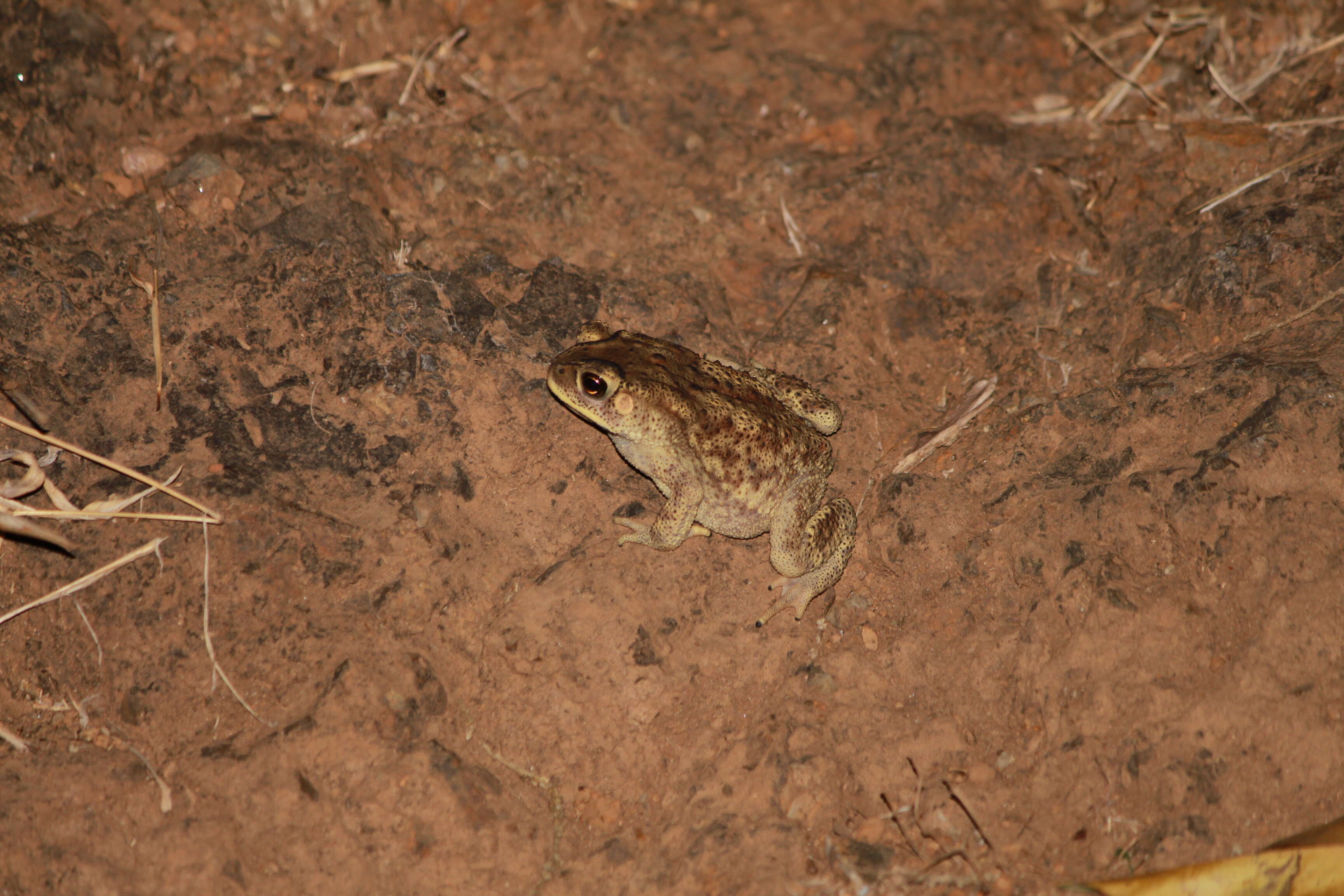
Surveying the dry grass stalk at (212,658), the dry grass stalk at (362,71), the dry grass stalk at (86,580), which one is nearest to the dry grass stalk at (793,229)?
the dry grass stalk at (362,71)

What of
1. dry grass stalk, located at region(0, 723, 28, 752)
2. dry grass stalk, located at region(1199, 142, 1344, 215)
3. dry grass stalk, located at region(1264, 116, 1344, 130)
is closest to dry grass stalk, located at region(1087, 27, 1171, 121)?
dry grass stalk, located at region(1264, 116, 1344, 130)

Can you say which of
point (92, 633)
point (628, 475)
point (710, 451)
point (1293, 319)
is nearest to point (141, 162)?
point (92, 633)

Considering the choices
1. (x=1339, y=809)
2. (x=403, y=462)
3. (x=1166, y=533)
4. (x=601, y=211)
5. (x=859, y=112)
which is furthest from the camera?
(x=859, y=112)

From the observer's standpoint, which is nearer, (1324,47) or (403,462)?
(403,462)

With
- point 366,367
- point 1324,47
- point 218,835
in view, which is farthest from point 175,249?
point 1324,47

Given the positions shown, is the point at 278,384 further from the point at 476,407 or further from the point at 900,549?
the point at 900,549

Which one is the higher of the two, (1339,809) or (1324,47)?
(1324,47)
